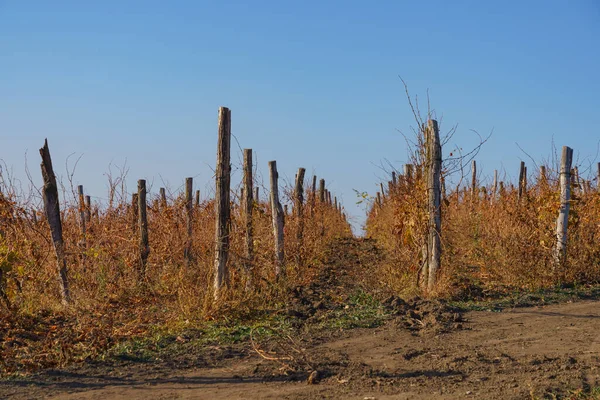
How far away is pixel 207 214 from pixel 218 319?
6.44 meters

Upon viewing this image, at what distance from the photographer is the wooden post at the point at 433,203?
10.1 m

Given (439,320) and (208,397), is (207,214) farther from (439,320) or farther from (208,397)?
(208,397)

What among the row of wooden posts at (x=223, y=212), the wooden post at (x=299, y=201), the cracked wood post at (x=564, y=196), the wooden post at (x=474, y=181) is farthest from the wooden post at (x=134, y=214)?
the wooden post at (x=474, y=181)

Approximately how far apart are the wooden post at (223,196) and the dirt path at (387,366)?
5.06ft

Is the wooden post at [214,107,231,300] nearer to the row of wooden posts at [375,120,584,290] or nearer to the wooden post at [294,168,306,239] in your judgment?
the row of wooden posts at [375,120,584,290]

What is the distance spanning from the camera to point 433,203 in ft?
33.4

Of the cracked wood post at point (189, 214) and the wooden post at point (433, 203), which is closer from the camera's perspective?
the wooden post at point (433, 203)

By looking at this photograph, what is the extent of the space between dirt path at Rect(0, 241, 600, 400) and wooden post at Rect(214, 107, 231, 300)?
1541mm

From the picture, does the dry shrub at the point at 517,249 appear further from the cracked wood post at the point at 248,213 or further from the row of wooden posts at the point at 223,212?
the cracked wood post at the point at 248,213

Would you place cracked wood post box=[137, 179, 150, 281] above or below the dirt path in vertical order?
above

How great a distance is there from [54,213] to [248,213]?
292 cm

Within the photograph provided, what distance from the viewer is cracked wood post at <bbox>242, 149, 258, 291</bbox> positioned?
9492 mm

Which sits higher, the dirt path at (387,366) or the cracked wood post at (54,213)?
the cracked wood post at (54,213)

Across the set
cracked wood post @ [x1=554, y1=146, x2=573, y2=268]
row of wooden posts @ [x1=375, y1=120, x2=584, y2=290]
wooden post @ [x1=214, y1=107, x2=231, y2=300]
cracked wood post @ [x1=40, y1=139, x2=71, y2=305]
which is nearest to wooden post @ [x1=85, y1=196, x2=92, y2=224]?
cracked wood post @ [x1=40, y1=139, x2=71, y2=305]
